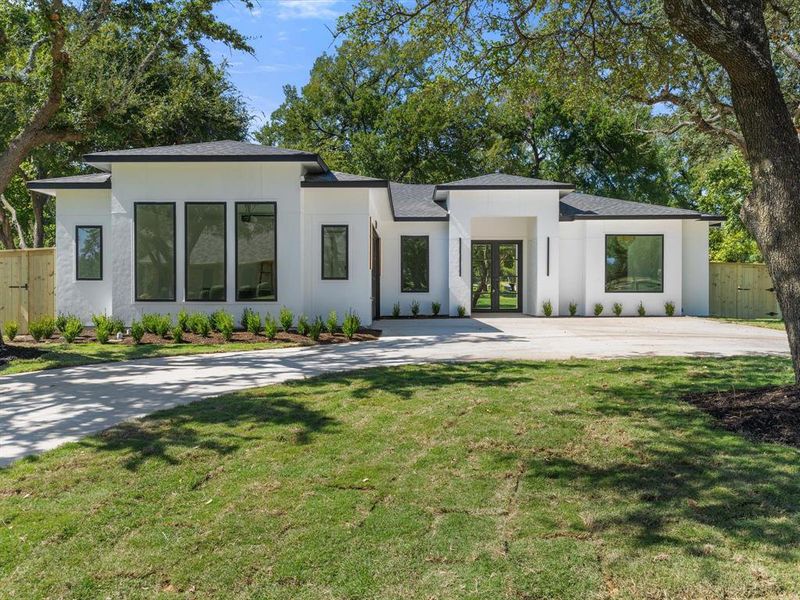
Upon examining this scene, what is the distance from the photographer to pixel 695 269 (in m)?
19.0

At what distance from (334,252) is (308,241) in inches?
27.7

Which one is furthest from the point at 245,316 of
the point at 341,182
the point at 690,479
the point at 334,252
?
the point at 690,479

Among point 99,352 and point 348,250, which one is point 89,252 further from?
point 348,250

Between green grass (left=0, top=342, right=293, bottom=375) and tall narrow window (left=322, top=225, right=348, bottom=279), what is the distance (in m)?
3.49

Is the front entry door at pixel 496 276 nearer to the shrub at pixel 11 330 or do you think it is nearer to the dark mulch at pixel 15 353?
the shrub at pixel 11 330

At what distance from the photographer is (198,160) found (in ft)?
40.8

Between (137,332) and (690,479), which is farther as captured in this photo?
(137,332)

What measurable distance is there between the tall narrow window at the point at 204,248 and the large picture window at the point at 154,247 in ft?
1.21

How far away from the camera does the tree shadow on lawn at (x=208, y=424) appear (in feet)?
14.7

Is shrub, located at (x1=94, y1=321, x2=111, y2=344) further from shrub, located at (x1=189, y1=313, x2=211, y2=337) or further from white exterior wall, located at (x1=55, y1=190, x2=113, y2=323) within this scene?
white exterior wall, located at (x1=55, y1=190, x2=113, y2=323)

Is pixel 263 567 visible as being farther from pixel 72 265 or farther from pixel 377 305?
pixel 377 305

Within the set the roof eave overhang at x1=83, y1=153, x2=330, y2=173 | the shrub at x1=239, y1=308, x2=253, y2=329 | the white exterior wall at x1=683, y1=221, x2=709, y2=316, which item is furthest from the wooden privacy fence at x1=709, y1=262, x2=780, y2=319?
the shrub at x1=239, y1=308, x2=253, y2=329

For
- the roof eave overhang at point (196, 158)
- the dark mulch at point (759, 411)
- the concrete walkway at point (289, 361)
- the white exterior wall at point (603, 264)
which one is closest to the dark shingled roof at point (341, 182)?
the roof eave overhang at point (196, 158)

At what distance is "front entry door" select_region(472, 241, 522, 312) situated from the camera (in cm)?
1983
